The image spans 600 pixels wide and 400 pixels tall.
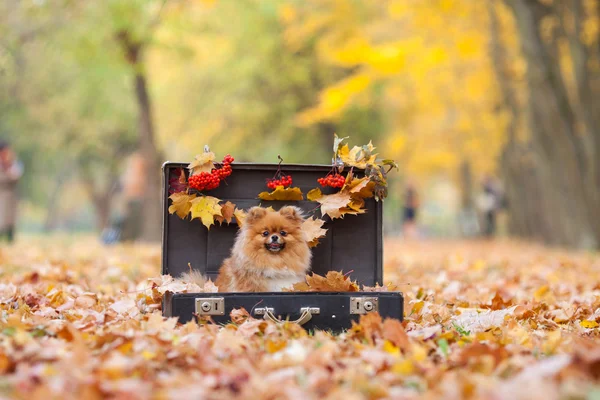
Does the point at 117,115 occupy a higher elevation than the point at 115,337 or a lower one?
higher

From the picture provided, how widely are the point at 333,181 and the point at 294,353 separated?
1.66 metres

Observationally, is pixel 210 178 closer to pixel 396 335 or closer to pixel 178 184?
pixel 178 184

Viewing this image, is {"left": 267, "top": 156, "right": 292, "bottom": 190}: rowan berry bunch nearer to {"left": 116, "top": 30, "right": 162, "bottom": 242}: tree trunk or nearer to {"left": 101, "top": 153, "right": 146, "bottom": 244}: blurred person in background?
{"left": 116, "top": 30, "right": 162, "bottom": 242}: tree trunk

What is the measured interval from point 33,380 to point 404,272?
6.64 meters

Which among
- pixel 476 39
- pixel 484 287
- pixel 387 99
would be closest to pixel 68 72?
pixel 387 99

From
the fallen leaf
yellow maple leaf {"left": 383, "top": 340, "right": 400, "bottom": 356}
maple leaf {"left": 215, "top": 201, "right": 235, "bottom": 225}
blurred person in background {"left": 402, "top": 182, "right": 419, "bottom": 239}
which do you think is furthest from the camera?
blurred person in background {"left": 402, "top": 182, "right": 419, "bottom": 239}

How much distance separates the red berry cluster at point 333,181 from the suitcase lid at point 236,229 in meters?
0.05

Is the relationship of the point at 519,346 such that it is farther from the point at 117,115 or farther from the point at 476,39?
the point at 117,115

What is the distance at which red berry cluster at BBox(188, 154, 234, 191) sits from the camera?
15.7ft

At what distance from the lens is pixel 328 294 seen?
4.48 meters

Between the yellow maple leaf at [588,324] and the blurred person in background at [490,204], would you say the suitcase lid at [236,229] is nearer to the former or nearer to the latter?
the yellow maple leaf at [588,324]

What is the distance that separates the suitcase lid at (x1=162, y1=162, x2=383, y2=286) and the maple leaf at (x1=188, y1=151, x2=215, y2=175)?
113 mm

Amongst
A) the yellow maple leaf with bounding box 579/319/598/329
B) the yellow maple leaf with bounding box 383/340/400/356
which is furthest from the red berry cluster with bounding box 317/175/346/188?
the yellow maple leaf with bounding box 579/319/598/329

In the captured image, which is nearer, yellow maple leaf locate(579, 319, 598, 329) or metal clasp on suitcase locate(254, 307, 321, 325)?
metal clasp on suitcase locate(254, 307, 321, 325)
